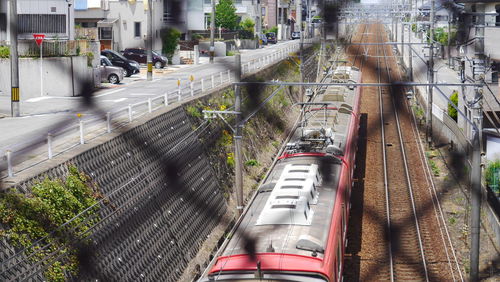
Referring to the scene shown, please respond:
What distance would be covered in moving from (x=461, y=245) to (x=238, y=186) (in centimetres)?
263

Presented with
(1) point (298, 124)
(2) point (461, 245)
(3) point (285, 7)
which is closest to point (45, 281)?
(1) point (298, 124)

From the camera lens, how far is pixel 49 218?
13.6ft

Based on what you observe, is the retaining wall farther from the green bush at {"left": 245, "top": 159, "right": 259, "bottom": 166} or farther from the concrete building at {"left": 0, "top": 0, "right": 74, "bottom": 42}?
the concrete building at {"left": 0, "top": 0, "right": 74, "bottom": 42}

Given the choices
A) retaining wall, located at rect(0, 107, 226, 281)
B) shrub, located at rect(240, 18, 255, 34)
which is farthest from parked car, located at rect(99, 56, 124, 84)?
retaining wall, located at rect(0, 107, 226, 281)

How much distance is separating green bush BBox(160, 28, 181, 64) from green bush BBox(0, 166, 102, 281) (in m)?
2.54

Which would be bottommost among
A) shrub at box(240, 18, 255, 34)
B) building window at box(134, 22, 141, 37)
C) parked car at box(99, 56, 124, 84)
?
parked car at box(99, 56, 124, 84)

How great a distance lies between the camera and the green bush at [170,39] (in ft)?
2.87

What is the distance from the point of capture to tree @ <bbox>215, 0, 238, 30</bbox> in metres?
1.01

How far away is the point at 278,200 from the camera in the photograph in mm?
3756

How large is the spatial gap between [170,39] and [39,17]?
19 centimetres

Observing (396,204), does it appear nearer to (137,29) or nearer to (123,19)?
(123,19)

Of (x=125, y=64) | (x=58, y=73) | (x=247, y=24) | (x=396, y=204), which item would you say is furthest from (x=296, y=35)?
(x=396, y=204)

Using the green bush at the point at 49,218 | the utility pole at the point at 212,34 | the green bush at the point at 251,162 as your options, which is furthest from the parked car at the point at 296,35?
the green bush at the point at 251,162

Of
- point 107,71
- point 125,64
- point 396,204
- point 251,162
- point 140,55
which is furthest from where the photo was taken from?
point 251,162
